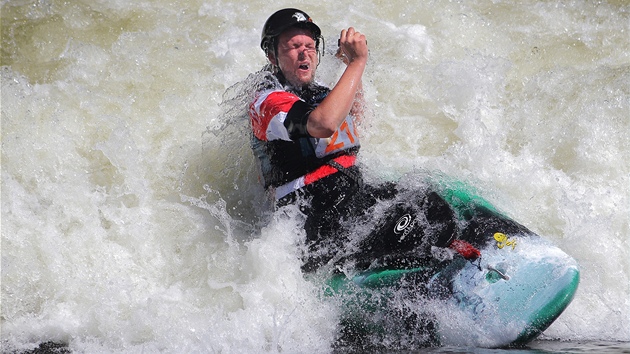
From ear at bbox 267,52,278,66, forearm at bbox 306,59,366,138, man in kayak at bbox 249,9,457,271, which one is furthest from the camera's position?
ear at bbox 267,52,278,66

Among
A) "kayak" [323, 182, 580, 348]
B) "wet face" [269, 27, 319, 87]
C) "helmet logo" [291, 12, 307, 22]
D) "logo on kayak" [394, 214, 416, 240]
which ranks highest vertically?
"helmet logo" [291, 12, 307, 22]

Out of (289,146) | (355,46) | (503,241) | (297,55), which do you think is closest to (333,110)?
(355,46)

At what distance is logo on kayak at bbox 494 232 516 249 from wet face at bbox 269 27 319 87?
1159mm

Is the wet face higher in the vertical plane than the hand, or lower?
higher

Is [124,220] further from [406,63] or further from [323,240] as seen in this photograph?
[406,63]

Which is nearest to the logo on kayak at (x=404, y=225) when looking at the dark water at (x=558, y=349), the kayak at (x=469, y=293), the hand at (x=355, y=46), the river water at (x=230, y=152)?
the kayak at (x=469, y=293)

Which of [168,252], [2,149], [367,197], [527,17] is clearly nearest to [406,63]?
[527,17]

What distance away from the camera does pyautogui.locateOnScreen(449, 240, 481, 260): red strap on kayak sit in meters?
3.21

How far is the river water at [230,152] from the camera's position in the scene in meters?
3.60

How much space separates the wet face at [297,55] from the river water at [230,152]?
0.57 meters

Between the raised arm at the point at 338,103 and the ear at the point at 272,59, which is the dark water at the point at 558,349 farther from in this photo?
the ear at the point at 272,59

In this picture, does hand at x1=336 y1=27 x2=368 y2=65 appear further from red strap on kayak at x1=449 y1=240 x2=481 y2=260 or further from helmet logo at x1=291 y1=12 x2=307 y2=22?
red strap on kayak at x1=449 y1=240 x2=481 y2=260

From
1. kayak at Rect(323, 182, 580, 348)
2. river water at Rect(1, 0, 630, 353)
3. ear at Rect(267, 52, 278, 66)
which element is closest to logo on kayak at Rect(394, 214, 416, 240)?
kayak at Rect(323, 182, 580, 348)

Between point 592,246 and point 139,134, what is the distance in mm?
2664
